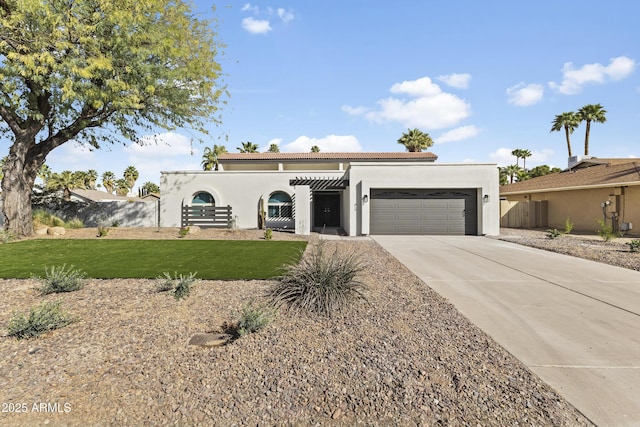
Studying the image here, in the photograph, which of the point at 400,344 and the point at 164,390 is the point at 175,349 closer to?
the point at 164,390

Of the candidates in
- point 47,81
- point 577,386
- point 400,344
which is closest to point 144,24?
point 47,81

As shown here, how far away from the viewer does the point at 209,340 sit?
407cm

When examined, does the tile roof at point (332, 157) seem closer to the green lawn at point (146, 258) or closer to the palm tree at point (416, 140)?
the palm tree at point (416, 140)

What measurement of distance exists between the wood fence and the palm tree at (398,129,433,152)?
28.2 meters

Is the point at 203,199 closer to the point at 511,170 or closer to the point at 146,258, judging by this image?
the point at 146,258

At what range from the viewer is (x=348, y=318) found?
4.77 meters

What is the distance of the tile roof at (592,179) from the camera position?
1810cm

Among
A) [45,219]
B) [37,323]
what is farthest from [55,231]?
[37,323]

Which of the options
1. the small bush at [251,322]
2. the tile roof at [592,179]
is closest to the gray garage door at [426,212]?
the tile roof at [592,179]

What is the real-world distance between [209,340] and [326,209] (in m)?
21.7

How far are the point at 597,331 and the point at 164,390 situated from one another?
5760 mm

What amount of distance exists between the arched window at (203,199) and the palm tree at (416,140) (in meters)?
28.6

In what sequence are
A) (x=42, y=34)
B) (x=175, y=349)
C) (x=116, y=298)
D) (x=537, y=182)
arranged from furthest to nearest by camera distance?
(x=537, y=182) → (x=42, y=34) → (x=116, y=298) → (x=175, y=349)

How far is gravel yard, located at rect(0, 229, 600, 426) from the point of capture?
2.67m
